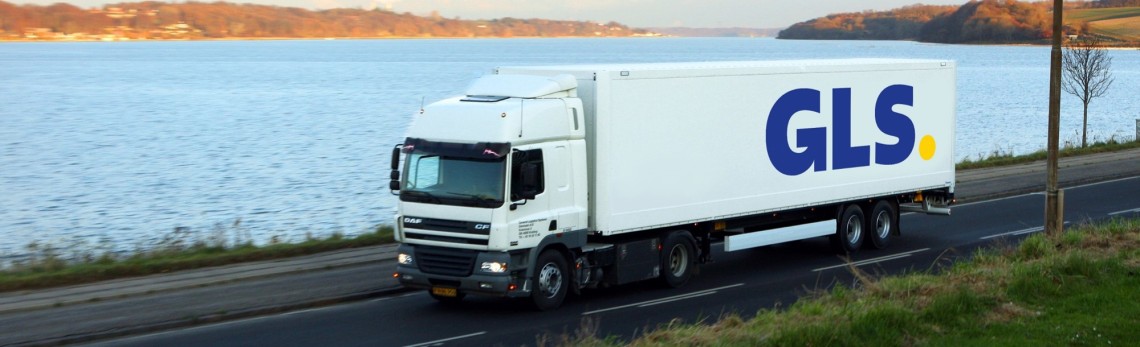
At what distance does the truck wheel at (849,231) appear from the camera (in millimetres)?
22125

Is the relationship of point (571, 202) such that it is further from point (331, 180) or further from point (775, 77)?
point (331, 180)

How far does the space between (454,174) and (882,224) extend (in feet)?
31.0

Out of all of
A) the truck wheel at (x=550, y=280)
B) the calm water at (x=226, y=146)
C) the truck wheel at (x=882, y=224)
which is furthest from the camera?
the calm water at (x=226, y=146)

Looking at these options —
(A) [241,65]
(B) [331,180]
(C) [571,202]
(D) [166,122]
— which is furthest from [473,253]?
(A) [241,65]

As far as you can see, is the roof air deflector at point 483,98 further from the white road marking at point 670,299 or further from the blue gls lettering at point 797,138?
the blue gls lettering at point 797,138

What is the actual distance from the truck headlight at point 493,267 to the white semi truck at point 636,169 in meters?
0.03

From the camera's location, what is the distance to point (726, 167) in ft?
64.2

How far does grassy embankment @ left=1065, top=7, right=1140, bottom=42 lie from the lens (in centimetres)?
12174

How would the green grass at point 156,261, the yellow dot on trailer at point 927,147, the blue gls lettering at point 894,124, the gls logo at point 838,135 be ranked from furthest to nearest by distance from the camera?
the yellow dot on trailer at point 927,147 → the blue gls lettering at point 894,124 → the gls logo at point 838,135 → the green grass at point 156,261

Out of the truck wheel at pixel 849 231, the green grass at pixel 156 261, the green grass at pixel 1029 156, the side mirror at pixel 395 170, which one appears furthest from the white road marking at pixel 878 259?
the green grass at pixel 1029 156

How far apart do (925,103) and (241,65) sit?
182201mm

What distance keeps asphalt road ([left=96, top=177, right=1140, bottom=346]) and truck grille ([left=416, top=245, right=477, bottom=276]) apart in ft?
2.03

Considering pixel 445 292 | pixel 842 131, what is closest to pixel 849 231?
pixel 842 131

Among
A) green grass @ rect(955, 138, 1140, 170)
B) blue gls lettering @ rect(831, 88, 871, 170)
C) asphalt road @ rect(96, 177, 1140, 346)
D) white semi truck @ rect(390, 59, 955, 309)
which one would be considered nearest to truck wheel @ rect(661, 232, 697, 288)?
white semi truck @ rect(390, 59, 955, 309)
